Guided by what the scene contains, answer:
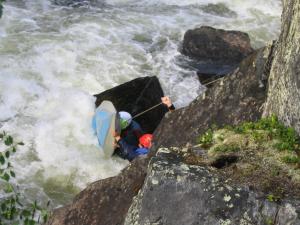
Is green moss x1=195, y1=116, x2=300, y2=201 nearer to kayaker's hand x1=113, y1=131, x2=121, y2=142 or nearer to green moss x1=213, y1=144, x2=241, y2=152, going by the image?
green moss x1=213, y1=144, x2=241, y2=152

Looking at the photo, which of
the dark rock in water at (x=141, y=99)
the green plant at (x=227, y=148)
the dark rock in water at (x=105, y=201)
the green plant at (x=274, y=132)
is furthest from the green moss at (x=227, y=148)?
the dark rock in water at (x=141, y=99)

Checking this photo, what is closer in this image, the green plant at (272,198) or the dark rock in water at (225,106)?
the green plant at (272,198)

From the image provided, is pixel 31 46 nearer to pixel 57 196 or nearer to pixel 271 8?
pixel 57 196

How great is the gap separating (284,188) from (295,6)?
2018 millimetres

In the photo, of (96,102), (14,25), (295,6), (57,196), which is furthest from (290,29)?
(14,25)

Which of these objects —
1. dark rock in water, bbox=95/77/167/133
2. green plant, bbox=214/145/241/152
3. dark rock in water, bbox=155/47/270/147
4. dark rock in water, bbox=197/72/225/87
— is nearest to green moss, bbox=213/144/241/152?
green plant, bbox=214/145/241/152

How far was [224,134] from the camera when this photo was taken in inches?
176

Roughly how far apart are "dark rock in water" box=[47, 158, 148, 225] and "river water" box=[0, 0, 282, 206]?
181 centimetres

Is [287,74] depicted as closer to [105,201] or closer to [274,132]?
[274,132]

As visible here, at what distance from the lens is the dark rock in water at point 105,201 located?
16.9ft

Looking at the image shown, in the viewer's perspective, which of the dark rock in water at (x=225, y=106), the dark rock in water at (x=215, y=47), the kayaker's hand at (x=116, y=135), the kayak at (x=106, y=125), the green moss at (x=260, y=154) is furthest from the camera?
the dark rock in water at (x=215, y=47)

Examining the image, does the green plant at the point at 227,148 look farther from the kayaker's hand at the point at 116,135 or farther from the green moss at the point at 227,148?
the kayaker's hand at the point at 116,135

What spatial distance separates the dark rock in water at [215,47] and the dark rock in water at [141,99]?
90.9 inches

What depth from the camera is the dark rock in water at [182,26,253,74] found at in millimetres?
11219
